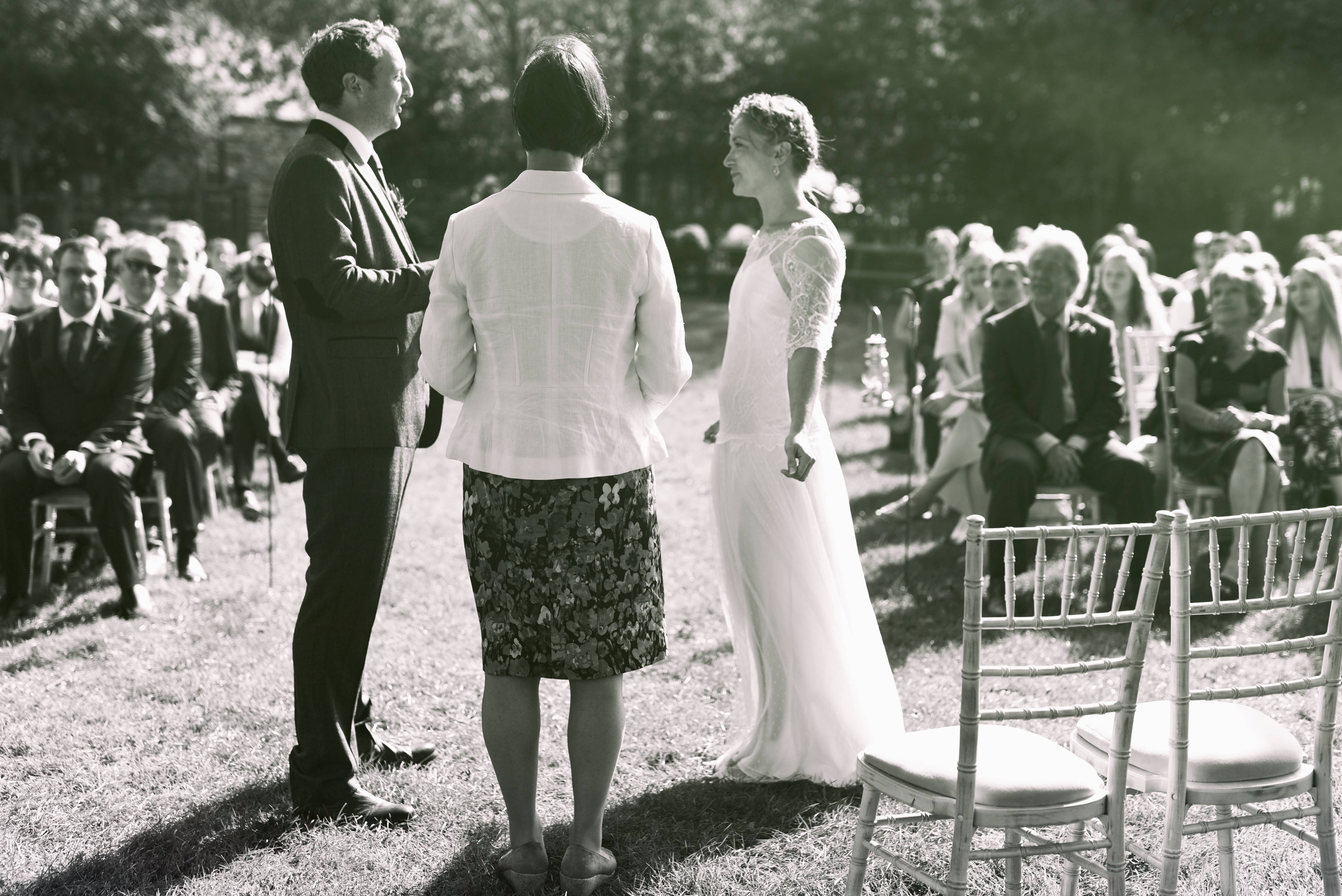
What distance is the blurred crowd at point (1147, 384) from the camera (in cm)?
617

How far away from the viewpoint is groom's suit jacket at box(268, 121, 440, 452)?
11.1 feet

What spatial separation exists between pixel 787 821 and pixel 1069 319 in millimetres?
3513

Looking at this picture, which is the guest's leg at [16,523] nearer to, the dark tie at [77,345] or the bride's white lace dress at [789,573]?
the dark tie at [77,345]

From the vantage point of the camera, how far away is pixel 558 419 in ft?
9.78

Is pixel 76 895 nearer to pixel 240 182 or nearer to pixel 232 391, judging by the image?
pixel 232 391

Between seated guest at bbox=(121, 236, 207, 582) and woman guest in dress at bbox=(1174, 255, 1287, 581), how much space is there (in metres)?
5.02

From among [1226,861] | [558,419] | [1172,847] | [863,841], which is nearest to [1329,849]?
[1226,861]

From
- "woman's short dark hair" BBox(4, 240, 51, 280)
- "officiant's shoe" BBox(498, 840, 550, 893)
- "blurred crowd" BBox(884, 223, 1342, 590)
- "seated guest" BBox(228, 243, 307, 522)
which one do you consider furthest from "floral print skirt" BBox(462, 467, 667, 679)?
"woman's short dark hair" BBox(4, 240, 51, 280)

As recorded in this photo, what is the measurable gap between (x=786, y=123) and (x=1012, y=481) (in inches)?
110

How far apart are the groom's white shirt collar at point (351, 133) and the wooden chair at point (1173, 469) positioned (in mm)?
4336

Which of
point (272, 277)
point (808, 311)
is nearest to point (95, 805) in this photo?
point (808, 311)

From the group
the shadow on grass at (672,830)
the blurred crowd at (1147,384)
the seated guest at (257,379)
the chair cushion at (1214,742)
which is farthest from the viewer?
the seated guest at (257,379)

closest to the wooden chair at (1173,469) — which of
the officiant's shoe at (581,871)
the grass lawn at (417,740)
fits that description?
the grass lawn at (417,740)

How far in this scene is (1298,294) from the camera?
23.6 feet
